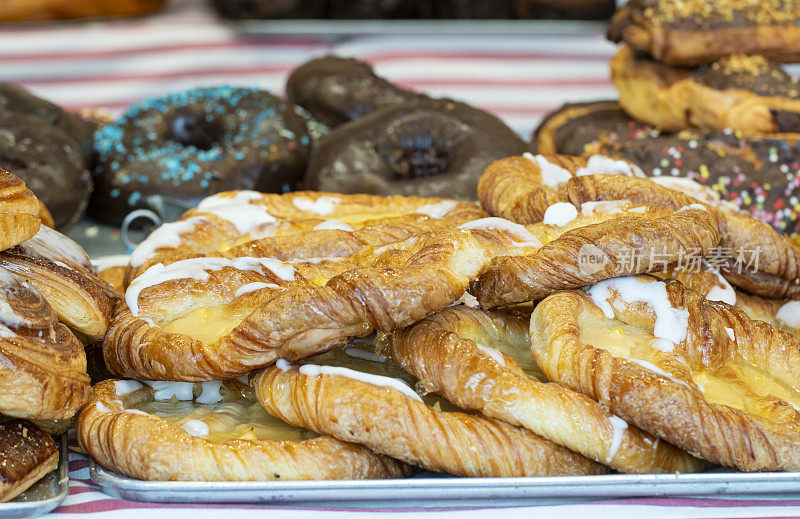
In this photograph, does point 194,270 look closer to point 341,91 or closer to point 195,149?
point 195,149

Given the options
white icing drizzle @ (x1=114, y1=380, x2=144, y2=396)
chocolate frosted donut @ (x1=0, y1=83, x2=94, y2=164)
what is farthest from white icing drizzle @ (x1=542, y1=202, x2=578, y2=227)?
chocolate frosted donut @ (x1=0, y1=83, x2=94, y2=164)

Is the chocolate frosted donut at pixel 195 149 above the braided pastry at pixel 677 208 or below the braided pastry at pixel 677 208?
below

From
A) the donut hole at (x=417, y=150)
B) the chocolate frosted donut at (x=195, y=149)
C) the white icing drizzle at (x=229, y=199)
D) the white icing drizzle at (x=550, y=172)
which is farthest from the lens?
the chocolate frosted donut at (x=195, y=149)

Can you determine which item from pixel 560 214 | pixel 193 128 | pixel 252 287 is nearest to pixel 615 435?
pixel 560 214

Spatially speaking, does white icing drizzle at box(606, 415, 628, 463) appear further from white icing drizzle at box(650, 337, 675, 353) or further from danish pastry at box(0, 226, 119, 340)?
danish pastry at box(0, 226, 119, 340)

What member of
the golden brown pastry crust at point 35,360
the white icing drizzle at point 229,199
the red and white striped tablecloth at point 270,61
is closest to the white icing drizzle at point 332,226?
the white icing drizzle at point 229,199

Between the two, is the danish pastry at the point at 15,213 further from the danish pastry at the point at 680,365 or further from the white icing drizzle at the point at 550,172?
the white icing drizzle at the point at 550,172
